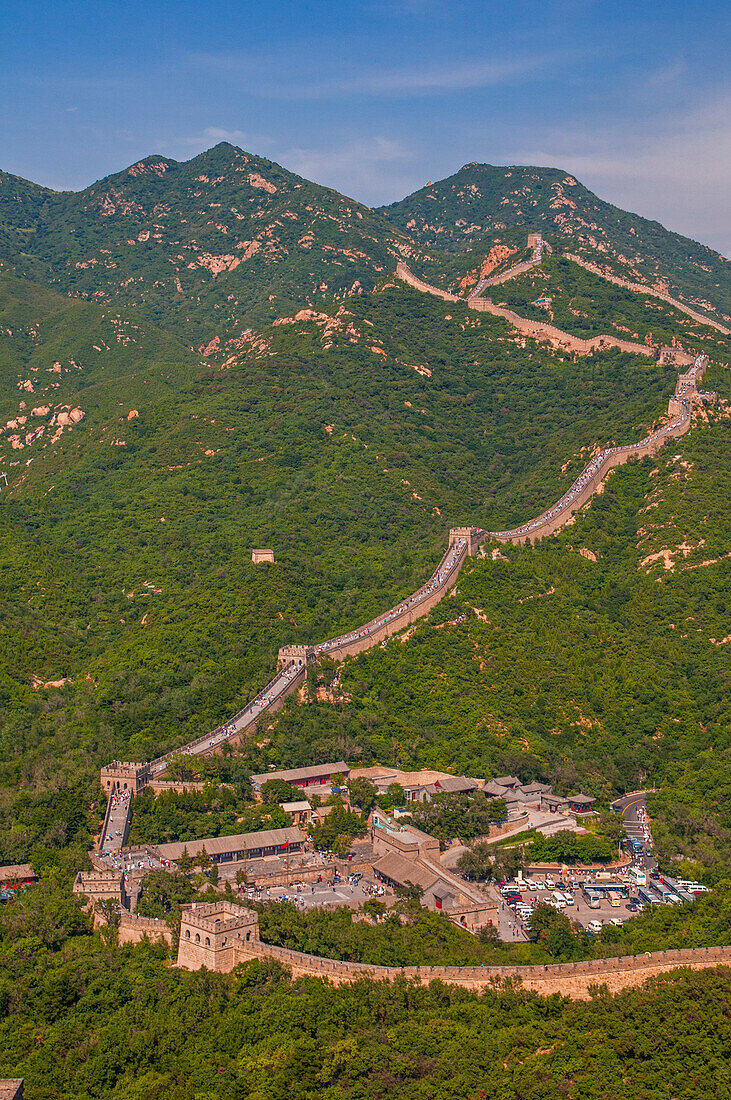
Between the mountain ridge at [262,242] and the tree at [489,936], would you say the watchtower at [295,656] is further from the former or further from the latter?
the mountain ridge at [262,242]

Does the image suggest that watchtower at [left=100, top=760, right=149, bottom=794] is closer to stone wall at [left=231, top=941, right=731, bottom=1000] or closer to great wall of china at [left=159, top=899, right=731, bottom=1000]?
great wall of china at [left=159, top=899, right=731, bottom=1000]

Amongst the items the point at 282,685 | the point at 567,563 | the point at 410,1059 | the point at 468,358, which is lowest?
the point at 410,1059

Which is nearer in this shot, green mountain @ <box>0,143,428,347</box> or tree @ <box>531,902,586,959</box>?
tree @ <box>531,902,586,959</box>

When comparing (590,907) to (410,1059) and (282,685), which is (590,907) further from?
(282,685)

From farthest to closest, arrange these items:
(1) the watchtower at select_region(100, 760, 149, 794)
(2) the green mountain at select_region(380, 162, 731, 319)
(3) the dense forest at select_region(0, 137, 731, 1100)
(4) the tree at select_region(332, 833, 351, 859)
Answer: (2) the green mountain at select_region(380, 162, 731, 319), (1) the watchtower at select_region(100, 760, 149, 794), (4) the tree at select_region(332, 833, 351, 859), (3) the dense forest at select_region(0, 137, 731, 1100)

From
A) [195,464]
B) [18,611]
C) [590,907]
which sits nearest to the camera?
[590,907]

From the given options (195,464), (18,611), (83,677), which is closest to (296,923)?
(83,677)

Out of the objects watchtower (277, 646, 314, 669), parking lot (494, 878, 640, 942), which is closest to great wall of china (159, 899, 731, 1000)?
parking lot (494, 878, 640, 942)

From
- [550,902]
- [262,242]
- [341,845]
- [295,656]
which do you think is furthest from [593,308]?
[550,902]
